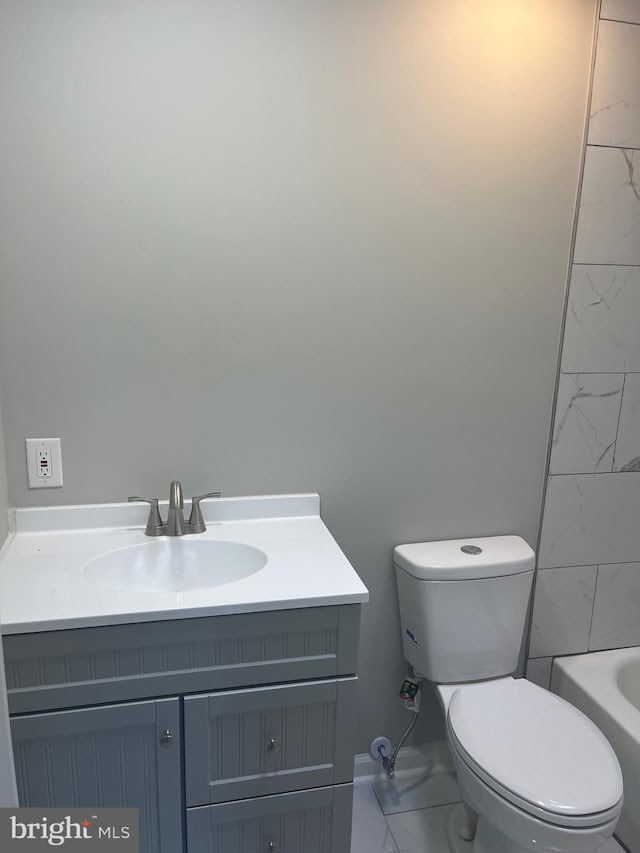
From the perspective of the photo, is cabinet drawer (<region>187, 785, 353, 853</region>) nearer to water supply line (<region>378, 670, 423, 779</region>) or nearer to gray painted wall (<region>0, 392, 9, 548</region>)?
water supply line (<region>378, 670, 423, 779</region>)

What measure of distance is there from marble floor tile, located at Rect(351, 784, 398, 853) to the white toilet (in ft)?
0.62

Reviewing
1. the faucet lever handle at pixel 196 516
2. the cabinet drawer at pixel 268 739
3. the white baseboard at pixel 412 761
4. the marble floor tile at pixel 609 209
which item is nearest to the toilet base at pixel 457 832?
the white baseboard at pixel 412 761

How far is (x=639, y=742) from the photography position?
5.44 feet

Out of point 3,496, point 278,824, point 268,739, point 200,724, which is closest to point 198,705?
point 200,724

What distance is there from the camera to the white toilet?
1.33 metres

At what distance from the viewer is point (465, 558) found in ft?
5.75

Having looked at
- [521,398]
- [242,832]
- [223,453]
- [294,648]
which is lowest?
[242,832]

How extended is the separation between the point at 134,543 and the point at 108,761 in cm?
48

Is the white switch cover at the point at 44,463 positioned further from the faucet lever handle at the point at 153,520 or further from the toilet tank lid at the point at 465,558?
the toilet tank lid at the point at 465,558

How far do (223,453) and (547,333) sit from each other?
995 mm

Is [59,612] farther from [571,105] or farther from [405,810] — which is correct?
[571,105]

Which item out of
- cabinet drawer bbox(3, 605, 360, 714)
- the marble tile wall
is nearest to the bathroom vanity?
cabinet drawer bbox(3, 605, 360, 714)

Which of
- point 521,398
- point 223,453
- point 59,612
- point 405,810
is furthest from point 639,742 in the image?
point 59,612

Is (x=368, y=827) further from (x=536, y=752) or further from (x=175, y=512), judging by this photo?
(x=175, y=512)
